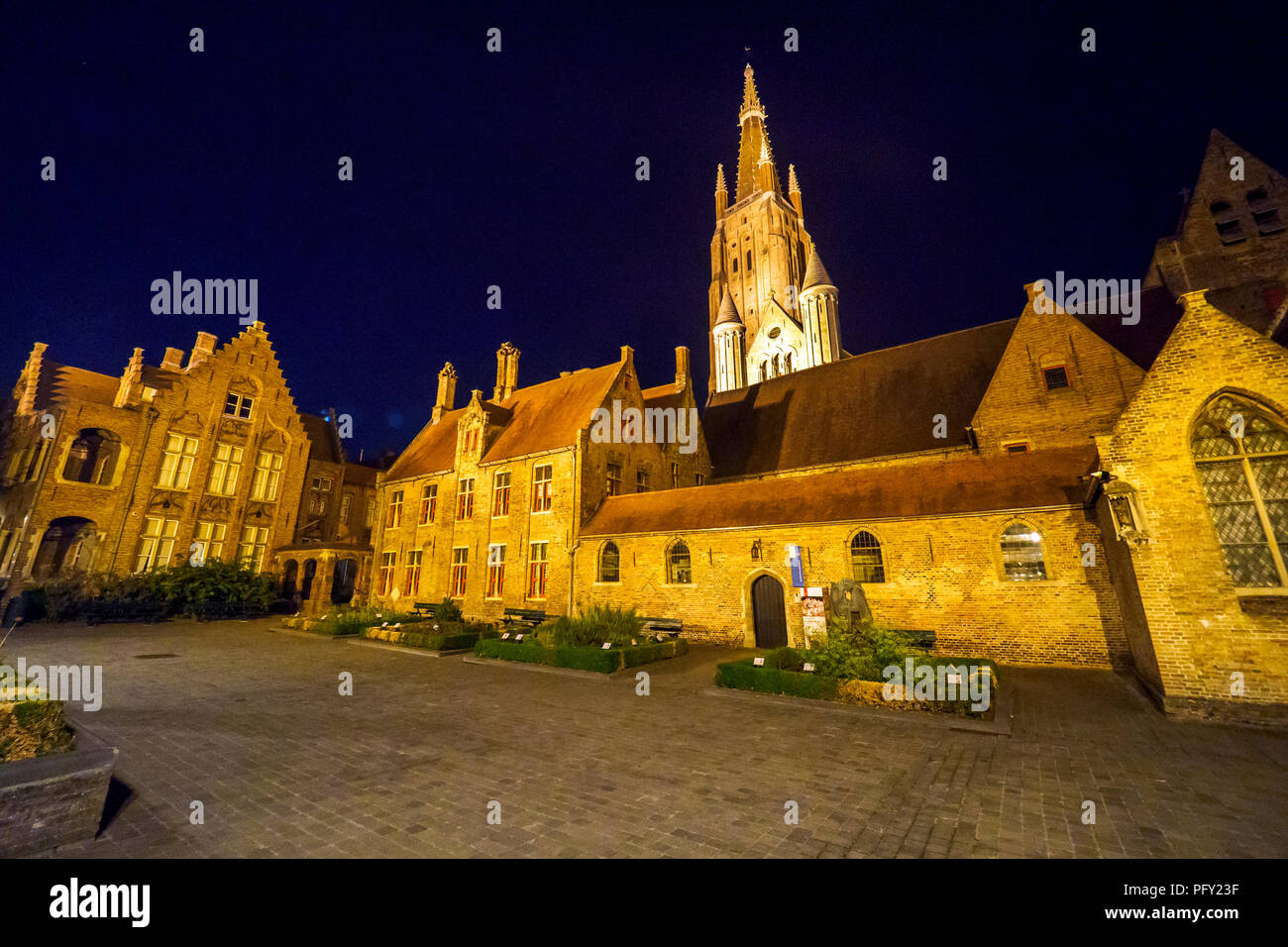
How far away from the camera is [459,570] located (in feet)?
85.0

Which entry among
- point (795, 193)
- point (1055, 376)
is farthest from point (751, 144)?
point (1055, 376)

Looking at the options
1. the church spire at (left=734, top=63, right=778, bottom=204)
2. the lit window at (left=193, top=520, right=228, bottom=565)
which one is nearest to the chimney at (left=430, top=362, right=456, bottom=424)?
the lit window at (left=193, top=520, right=228, bottom=565)

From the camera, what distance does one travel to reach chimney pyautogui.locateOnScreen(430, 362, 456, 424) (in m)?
35.2

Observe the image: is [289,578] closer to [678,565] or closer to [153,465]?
[153,465]

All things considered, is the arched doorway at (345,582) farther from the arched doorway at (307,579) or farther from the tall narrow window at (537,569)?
the tall narrow window at (537,569)

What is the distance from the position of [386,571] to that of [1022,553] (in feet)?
99.2

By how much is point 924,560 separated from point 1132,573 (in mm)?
4940

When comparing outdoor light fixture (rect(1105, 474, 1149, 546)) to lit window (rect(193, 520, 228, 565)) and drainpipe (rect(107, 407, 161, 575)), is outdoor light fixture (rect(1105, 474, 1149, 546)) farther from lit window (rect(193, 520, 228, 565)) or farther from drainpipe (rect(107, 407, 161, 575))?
drainpipe (rect(107, 407, 161, 575))

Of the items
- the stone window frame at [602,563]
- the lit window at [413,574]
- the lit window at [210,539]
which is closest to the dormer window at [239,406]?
the lit window at [210,539]

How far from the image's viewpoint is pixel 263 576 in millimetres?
27453

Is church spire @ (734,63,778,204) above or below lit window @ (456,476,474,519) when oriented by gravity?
above

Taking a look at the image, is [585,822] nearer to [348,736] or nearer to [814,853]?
[814,853]

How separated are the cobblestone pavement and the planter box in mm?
216
